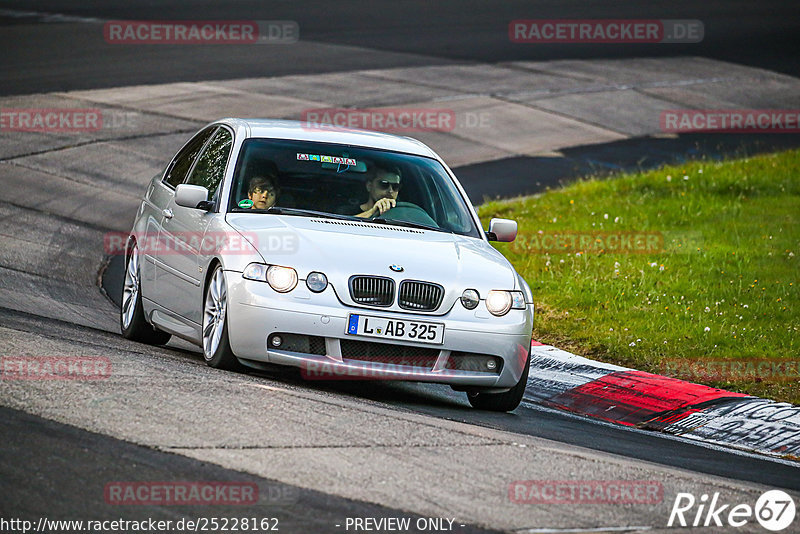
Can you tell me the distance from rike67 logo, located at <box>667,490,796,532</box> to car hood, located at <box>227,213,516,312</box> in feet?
7.57

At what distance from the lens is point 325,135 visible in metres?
9.22

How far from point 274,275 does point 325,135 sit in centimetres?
180

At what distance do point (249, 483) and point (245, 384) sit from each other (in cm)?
183

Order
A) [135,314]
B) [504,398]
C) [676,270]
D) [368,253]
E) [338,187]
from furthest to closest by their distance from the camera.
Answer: [676,270] < [135,314] < [338,187] < [504,398] < [368,253]

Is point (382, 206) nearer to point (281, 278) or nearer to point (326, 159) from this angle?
point (326, 159)

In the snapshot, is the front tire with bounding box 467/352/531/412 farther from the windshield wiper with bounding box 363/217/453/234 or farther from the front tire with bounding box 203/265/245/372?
the front tire with bounding box 203/265/245/372

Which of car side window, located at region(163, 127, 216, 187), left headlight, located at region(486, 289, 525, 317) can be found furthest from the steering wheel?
car side window, located at region(163, 127, 216, 187)

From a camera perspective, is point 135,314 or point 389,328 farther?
point 135,314

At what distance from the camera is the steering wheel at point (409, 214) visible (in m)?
8.81

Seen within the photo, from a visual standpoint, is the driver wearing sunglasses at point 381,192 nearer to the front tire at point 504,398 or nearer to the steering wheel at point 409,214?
the steering wheel at point 409,214

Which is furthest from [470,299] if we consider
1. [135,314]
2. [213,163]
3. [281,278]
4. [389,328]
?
[135,314]

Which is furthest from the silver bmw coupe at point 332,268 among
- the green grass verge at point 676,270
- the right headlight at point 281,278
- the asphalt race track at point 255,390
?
the green grass verge at point 676,270

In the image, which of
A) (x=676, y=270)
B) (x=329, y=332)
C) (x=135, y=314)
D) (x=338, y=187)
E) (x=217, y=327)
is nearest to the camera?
(x=329, y=332)

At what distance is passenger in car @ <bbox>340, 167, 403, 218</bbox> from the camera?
345 inches
